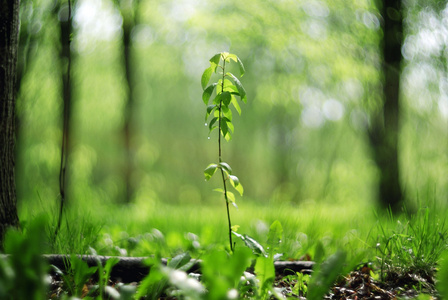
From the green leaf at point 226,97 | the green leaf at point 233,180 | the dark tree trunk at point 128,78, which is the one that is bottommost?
the green leaf at point 233,180

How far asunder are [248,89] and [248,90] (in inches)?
2.3

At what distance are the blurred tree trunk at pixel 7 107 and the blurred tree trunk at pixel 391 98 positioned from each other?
3977mm

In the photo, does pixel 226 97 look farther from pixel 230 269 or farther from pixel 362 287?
pixel 362 287

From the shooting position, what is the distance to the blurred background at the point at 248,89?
414 centimetres

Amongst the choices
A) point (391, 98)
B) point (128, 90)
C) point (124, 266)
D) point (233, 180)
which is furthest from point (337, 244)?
point (128, 90)

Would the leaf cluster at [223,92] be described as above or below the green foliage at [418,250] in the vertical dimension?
above

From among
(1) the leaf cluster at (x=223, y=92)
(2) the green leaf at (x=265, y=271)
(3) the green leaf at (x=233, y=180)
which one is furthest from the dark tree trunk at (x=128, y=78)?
(2) the green leaf at (x=265, y=271)

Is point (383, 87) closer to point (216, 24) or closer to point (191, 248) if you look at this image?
point (191, 248)

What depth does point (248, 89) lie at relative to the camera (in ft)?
34.3

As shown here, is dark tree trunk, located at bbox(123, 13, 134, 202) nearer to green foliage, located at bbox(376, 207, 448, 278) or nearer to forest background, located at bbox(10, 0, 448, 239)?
forest background, located at bbox(10, 0, 448, 239)

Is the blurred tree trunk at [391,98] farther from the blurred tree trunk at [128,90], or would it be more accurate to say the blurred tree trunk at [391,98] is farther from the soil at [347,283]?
the blurred tree trunk at [128,90]

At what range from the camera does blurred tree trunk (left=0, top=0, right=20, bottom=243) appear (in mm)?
1636

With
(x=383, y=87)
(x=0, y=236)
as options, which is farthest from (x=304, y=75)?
(x=0, y=236)

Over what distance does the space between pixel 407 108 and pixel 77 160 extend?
643cm
